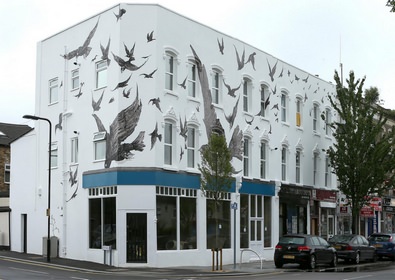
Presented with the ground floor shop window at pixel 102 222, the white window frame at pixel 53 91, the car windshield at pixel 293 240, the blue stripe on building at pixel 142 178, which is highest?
the white window frame at pixel 53 91

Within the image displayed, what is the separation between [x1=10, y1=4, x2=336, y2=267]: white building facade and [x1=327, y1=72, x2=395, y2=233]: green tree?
4185mm

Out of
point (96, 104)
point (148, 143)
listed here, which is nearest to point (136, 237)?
point (148, 143)

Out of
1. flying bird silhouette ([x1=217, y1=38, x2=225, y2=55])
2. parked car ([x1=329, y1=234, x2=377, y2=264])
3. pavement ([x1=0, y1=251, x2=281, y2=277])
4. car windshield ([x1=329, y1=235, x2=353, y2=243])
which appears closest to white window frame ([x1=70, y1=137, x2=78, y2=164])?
pavement ([x1=0, y1=251, x2=281, y2=277])

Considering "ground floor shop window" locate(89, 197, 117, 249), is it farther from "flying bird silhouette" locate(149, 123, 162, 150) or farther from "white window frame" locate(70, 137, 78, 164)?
"flying bird silhouette" locate(149, 123, 162, 150)

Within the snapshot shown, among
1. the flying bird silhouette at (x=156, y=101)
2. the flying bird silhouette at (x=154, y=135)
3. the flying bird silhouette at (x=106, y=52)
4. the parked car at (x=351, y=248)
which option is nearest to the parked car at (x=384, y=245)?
the parked car at (x=351, y=248)

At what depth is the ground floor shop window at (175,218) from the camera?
86.6 feet

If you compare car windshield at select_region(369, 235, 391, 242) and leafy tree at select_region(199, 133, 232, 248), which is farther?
car windshield at select_region(369, 235, 391, 242)

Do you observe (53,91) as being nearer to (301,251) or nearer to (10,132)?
(301,251)

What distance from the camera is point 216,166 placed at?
83.5 feet

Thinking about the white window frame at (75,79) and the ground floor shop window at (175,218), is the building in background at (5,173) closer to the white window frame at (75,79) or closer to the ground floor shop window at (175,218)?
the white window frame at (75,79)

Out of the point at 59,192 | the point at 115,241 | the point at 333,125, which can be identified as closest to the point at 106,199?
the point at 115,241

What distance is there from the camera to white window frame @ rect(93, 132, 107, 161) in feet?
89.7

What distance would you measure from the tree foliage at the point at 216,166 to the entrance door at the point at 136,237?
3.12 m

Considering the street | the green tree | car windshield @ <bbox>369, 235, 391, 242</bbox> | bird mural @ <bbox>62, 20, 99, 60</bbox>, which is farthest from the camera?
the green tree
